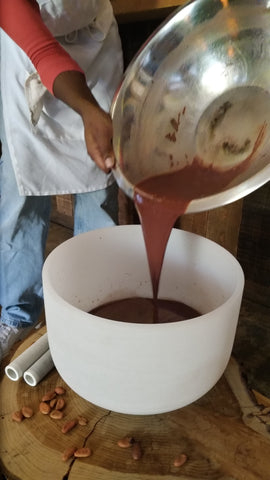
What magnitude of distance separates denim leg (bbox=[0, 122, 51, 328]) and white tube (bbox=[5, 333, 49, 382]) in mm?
318

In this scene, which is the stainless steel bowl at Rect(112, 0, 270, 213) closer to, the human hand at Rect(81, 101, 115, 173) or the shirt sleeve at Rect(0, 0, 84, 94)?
the human hand at Rect(81, 101, 115, 173)

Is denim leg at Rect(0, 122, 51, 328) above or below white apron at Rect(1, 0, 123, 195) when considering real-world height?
below

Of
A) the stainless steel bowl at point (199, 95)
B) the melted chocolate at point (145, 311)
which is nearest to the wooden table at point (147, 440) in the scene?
the melted chocolate at point (145, 311)

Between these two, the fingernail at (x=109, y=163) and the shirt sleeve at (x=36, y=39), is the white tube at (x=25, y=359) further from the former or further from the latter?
the shirt sleeve at (x=36, y=39)

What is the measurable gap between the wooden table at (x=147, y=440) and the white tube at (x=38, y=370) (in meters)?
0.01

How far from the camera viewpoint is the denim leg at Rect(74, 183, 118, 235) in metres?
1.07

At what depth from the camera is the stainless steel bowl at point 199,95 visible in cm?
70

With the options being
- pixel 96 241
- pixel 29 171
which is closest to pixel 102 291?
pixel 96 241

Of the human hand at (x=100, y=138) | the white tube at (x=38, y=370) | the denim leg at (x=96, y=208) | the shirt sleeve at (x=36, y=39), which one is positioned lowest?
the denim leg at (x=96, y=208)

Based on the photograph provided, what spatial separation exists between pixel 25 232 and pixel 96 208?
7.0 inches

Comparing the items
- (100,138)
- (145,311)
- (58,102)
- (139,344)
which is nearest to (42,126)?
(58,102)

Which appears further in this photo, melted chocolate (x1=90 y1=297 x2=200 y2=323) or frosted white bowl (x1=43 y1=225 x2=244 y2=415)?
melted chocolate (x1=90 y1=297 x2=200 y2=323)

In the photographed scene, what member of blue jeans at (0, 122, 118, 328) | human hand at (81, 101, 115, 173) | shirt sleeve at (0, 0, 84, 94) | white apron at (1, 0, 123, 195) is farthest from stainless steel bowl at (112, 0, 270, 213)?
blue jeans at (0, 122, 118, 328)

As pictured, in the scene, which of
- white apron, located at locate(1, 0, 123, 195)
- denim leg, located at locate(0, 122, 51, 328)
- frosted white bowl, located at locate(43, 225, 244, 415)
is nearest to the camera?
frosted white bowl, located at locate(43, 225, 244, 415)
